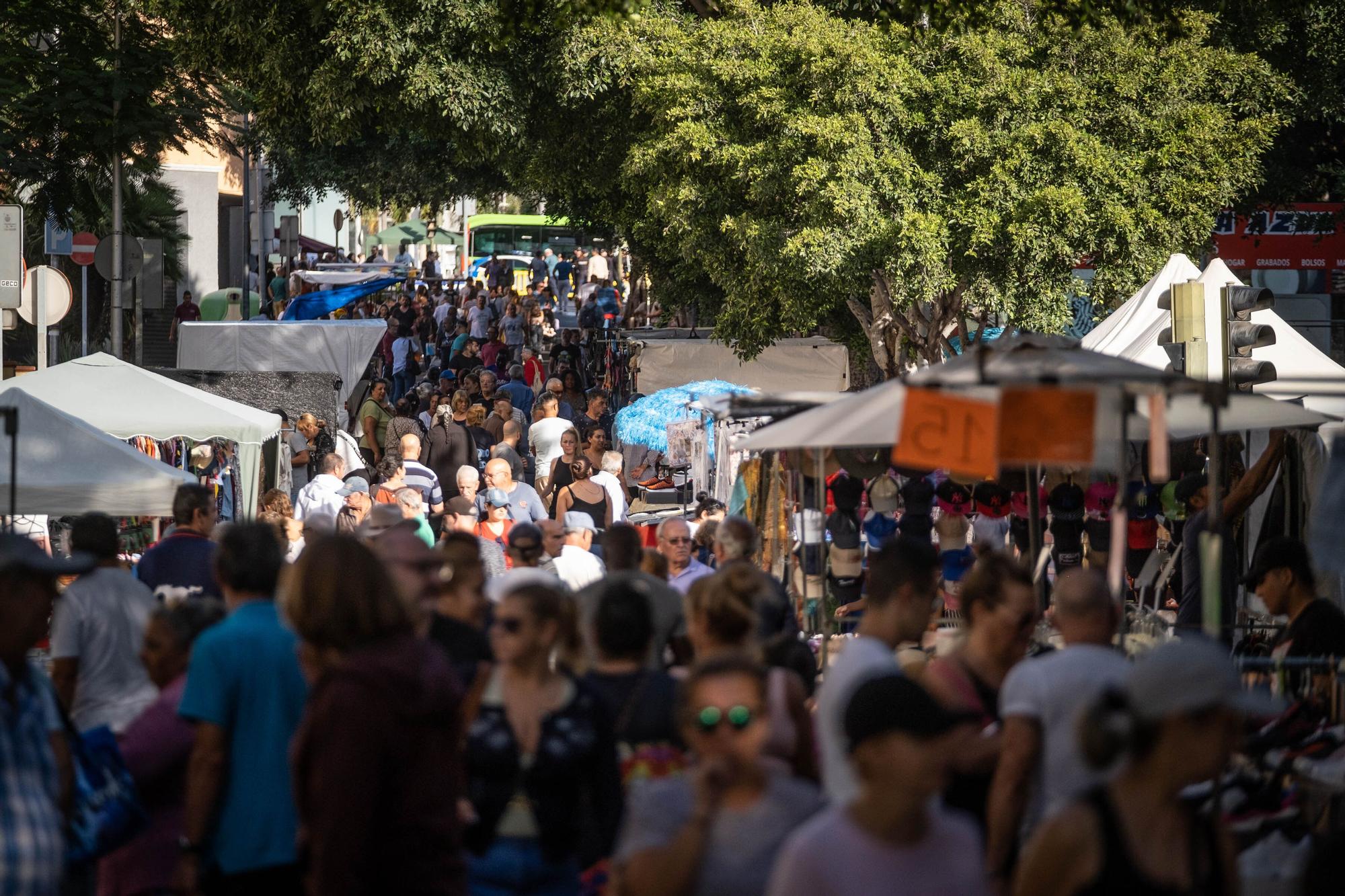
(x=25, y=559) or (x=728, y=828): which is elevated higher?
(x=25, y=559)

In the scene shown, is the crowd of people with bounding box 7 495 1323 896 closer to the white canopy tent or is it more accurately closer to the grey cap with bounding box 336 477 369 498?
the grey cap with bounding box 336 477 369 498

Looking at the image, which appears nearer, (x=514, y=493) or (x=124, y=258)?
(x=514, y=493)

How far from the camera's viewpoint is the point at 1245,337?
1133 centimetres

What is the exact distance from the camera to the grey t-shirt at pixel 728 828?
12.8 feet

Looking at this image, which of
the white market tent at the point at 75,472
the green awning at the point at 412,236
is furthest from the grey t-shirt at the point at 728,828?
the green awning at the point at 412,236

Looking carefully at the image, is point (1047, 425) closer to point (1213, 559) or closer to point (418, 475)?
point (1213, 559)

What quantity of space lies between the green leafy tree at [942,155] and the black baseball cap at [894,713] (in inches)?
594

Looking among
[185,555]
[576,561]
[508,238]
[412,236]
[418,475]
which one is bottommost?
[576,561]

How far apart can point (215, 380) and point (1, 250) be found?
5.44 meters

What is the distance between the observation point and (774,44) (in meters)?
19.3

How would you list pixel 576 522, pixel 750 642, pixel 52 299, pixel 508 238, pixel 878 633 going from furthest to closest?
pixel 508 238, pixel 52 299, pixel 576 522, pixel 750 642, pixel 878 633

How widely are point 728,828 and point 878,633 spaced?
5.07 feet

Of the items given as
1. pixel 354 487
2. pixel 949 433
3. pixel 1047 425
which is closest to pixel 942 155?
pixel 354 487

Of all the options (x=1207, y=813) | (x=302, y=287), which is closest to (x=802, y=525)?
(x=1207, y=813)
